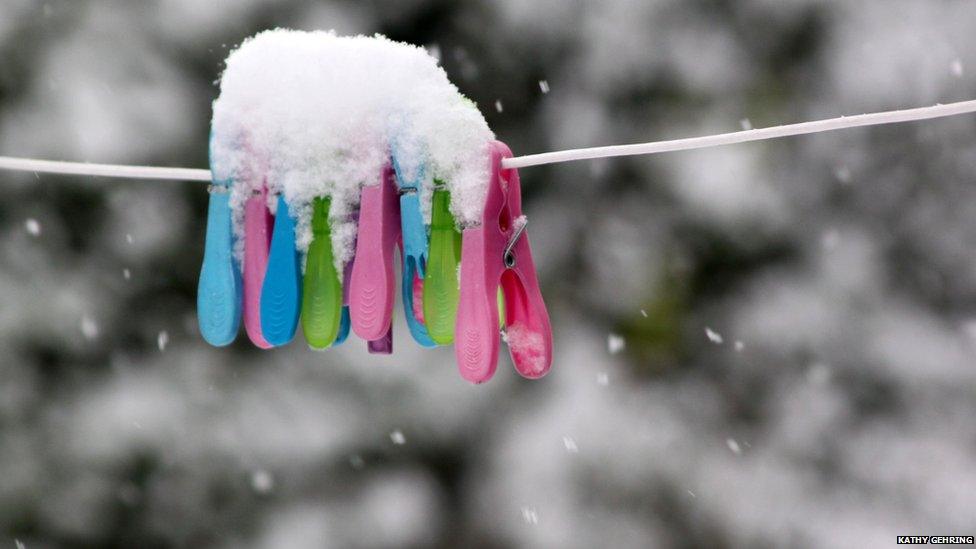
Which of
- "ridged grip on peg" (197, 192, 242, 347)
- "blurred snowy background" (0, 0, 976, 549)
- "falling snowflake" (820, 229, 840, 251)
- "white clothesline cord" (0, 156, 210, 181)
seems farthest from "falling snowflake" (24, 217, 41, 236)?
"falling snowflake" (820, 229, 840, 251)

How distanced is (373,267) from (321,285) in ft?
0.25

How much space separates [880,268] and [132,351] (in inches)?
92.9

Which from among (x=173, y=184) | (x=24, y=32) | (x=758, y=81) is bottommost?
(x=173, y=184)

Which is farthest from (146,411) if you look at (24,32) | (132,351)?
(24,32)

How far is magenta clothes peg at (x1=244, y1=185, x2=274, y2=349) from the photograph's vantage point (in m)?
1.00

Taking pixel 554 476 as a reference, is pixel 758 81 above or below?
above

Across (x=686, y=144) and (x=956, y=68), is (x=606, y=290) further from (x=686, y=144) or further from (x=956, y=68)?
(x=686, y=144)

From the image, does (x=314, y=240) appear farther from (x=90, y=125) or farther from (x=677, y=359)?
(x=90, y=125)

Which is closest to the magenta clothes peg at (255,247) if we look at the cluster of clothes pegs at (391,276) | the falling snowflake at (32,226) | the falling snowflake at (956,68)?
the cluster of clothes pegs at (391,276)

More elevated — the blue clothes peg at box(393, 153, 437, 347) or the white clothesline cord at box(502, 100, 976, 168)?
the white clothesline cord at box(502, 100, 976, 168)

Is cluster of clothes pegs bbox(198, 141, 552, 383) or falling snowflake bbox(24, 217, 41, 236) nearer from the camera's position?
cluster of clothes pegs bbox(198, 141, 552, 383)

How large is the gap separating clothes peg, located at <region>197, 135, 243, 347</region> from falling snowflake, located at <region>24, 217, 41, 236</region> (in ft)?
6.67

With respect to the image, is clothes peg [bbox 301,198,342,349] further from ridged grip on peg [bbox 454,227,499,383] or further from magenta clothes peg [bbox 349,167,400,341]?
ridged grip on peg [bbox 454,227,499,383]

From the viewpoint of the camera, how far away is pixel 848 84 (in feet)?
8.28
